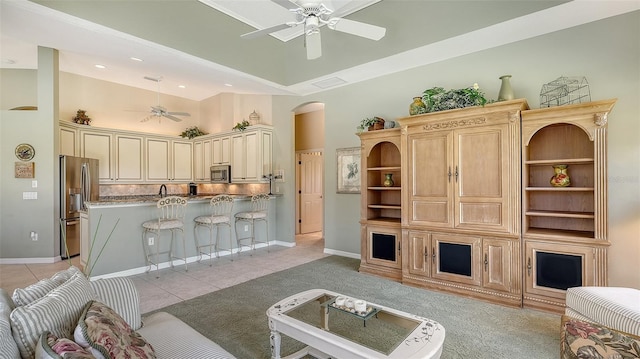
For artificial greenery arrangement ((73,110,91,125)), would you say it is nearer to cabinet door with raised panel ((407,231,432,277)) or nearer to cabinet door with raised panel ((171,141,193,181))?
cabinet door with raised panel ((171,141,193,181))

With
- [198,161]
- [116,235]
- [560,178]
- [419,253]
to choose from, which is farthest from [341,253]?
[198,161]

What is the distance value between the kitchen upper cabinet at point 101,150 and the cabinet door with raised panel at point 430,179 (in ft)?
21.3

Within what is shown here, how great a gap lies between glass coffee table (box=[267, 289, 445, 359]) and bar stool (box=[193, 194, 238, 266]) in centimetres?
309

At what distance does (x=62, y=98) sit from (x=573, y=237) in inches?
349

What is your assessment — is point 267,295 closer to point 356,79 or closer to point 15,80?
point 356,79

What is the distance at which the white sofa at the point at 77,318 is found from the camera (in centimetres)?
111

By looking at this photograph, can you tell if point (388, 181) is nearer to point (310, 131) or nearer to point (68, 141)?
point (310, 131)

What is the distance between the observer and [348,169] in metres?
5.39

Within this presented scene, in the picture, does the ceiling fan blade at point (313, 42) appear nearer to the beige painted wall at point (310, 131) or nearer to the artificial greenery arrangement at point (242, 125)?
the artificial greenery arrangement at point (242, 125)

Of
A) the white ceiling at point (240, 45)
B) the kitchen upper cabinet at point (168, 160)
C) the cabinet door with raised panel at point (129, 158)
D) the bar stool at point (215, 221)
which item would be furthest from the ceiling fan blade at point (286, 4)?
the kitchen upper cabinet at point (168, 160)

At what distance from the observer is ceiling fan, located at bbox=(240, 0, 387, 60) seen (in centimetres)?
284

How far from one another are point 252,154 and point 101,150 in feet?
10.8

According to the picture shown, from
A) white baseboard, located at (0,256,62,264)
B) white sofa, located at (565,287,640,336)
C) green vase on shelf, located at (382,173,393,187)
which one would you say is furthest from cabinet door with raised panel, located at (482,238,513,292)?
white baseboard, located at (0,256,62,264)

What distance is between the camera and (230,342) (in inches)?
99.4
